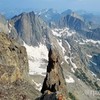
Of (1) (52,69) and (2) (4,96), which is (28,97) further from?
(1) (52,69)

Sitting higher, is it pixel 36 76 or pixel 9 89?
pixel 9 89

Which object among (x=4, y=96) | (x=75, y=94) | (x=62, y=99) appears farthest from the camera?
(x=75, y=94)

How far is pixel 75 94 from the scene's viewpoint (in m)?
191

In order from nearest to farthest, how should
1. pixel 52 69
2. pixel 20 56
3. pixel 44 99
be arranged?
pixel 44 99, pixel 52 69, pixel 20 56

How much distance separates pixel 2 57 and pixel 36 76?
4274 inches

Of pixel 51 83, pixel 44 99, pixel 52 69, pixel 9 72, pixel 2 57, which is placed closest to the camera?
pixel 44 99

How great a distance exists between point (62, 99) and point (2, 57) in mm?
67614

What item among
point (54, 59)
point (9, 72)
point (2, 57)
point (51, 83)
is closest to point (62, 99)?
point (9, 72)

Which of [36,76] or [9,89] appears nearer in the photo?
[9,89]

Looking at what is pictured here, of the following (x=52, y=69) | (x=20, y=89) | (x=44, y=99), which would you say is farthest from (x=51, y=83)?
(x=44, y=99)

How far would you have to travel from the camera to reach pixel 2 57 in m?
90.4

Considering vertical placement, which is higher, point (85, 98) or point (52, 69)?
point (52, 69)

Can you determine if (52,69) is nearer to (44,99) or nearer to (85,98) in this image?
(44,99)

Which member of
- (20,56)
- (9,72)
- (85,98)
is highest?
(9,72)
